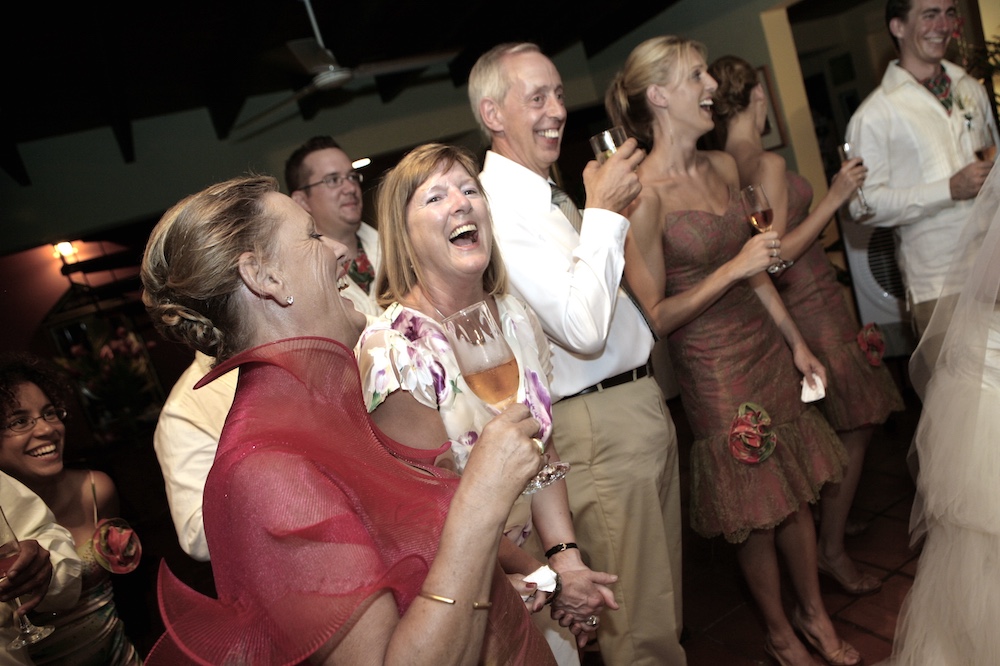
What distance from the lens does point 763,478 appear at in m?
2.18

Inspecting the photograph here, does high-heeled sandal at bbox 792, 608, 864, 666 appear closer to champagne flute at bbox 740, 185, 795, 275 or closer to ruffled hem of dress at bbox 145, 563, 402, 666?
champagne flute at bbox 740, 185, 795, 275

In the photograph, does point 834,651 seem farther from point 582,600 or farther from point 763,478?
point 582,600

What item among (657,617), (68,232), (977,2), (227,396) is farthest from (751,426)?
(68,232)

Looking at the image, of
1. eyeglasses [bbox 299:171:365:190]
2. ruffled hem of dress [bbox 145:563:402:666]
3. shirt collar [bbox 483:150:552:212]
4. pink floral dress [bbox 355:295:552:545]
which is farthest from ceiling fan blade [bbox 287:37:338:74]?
ruffled hem of dress [bbox 145:563:402:666]

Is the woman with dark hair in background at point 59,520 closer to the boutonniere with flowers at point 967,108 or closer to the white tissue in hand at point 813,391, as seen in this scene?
the white tissue in hand at point 813,391

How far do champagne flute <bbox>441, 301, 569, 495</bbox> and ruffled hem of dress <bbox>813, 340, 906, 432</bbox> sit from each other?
197cm

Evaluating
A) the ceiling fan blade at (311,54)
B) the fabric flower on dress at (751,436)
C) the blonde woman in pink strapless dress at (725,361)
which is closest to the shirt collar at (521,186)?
the blonde woman in pink strapless dress at (725,361)

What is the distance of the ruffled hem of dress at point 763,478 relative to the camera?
7.11ft

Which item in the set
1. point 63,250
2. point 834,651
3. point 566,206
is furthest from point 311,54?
point 834,651

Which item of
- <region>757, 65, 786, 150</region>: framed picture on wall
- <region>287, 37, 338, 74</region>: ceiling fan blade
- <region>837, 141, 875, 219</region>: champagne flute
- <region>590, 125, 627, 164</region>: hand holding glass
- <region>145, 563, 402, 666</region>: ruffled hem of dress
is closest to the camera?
<region>145, 563, 402, 666</region>: ruffled hem of dress

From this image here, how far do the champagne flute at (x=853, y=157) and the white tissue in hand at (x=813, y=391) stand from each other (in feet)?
2.67

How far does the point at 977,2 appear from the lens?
11.7ft

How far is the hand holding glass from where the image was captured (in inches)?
77.0

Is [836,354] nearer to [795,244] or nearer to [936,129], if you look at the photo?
[795,244]
